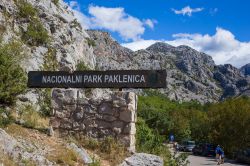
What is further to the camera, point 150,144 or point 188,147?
point 188,147

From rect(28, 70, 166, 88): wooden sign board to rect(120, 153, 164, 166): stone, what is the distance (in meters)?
2.46

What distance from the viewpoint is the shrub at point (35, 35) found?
2734 centimetres

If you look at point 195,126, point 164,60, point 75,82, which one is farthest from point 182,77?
point 75,82

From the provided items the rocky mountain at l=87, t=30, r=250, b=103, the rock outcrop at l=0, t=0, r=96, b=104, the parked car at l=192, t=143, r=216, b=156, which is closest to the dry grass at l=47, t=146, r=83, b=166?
the rock outcrop at l=0, t=0, r=96, b=104

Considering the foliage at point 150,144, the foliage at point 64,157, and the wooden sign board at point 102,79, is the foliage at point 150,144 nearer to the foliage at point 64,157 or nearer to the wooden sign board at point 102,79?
the wooden sign board at point 102,79

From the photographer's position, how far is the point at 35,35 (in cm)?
2755

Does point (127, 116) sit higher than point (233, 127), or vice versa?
point (127, 116)

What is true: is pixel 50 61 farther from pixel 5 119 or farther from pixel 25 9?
pixel 5 119

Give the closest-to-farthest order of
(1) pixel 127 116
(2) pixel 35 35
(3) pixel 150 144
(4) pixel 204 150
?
1. (1) pixel 127 116
2. (3) pixel 150 144
3. (2) pixel 35 35
4. (4) pixel 204 150

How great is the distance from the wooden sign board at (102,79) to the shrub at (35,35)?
46.2 feet

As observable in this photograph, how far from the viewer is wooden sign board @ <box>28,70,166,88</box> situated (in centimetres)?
1284

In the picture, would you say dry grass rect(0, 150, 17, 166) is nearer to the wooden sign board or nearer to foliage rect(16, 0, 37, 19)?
the wooden sign board

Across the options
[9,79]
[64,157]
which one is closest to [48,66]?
[9,79]

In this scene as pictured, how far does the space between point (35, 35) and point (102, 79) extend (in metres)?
15.8
